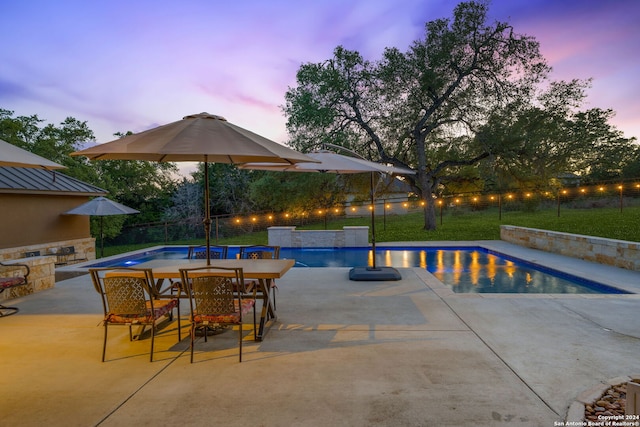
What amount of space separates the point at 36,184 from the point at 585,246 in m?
15.5

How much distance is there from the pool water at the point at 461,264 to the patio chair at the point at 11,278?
4031 millimetres

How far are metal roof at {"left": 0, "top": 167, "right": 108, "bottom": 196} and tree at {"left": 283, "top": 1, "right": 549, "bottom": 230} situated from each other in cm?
918

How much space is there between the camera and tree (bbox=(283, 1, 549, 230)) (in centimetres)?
1631

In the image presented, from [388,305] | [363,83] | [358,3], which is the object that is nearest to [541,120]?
[363,83]

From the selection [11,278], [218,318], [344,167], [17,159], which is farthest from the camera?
[344,167]

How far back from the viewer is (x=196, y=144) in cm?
369

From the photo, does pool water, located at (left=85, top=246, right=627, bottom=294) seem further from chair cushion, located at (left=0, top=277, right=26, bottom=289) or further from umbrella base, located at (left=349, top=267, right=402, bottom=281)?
chair cushion, located at (left=0, top=277, right=26, bottom=289)

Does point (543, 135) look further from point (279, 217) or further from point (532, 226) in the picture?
point (279, 217)

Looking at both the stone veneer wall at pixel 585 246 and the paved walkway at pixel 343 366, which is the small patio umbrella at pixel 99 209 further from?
the stone veneer wall at pixel 585 246

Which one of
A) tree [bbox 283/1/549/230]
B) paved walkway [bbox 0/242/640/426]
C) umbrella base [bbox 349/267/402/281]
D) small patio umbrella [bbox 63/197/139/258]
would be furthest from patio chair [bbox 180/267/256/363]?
tree [bbox 283/1/549/230]

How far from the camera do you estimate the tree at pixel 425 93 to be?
1631 cm

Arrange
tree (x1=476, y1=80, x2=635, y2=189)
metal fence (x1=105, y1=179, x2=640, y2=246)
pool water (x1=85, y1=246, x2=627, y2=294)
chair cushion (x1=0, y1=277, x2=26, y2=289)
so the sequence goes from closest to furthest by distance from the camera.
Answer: chair cushion (x1=0, y1=277, x2=26, y2=289)
pool water (x1=85, y1=246, x2=627, y2=294)
tree (x1=476, y1=80, x2=635, y2=189)
metal fence (x1=105, y1=179, x2=640, y2=246)

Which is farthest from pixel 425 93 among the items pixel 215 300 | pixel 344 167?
pixel 215 300

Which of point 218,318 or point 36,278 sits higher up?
point 218,318
